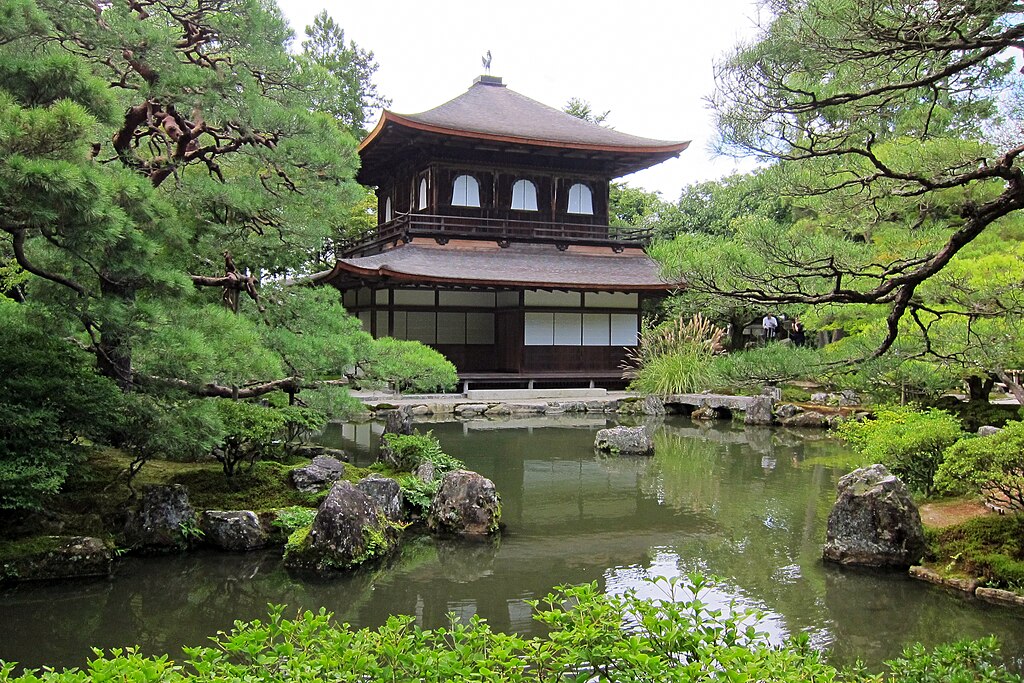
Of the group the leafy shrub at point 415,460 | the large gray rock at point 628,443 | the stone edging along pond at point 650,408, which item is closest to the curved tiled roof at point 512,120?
the stone edging along pond at point 650,408

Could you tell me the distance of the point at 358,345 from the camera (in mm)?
7098

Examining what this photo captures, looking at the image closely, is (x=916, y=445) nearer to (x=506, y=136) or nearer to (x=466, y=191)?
(x=506, y=136)

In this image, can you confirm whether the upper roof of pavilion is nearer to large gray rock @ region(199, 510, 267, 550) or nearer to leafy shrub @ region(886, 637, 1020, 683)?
large gray rock @ region(199, 510, 267, 550)

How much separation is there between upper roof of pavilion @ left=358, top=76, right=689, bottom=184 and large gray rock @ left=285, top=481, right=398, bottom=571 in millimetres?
12544

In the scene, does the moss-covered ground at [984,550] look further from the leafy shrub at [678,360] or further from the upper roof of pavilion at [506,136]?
the upper roof of pavilion at [506,136]

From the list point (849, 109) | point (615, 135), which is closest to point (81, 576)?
point (849, 109)

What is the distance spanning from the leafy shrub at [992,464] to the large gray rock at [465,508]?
11.3 feet

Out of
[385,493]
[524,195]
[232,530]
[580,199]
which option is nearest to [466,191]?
[524,195]

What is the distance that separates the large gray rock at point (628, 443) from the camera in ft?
36.2

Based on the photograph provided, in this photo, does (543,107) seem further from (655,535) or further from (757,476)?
(655,535)

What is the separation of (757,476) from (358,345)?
5.14 metres

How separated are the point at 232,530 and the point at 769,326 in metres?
21.4

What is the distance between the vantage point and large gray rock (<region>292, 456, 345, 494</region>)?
279 inches

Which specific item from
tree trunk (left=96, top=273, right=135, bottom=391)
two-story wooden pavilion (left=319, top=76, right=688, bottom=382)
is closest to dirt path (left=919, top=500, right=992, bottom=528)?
tree trunk (left=96, top=273, right=135, bottom=391)
